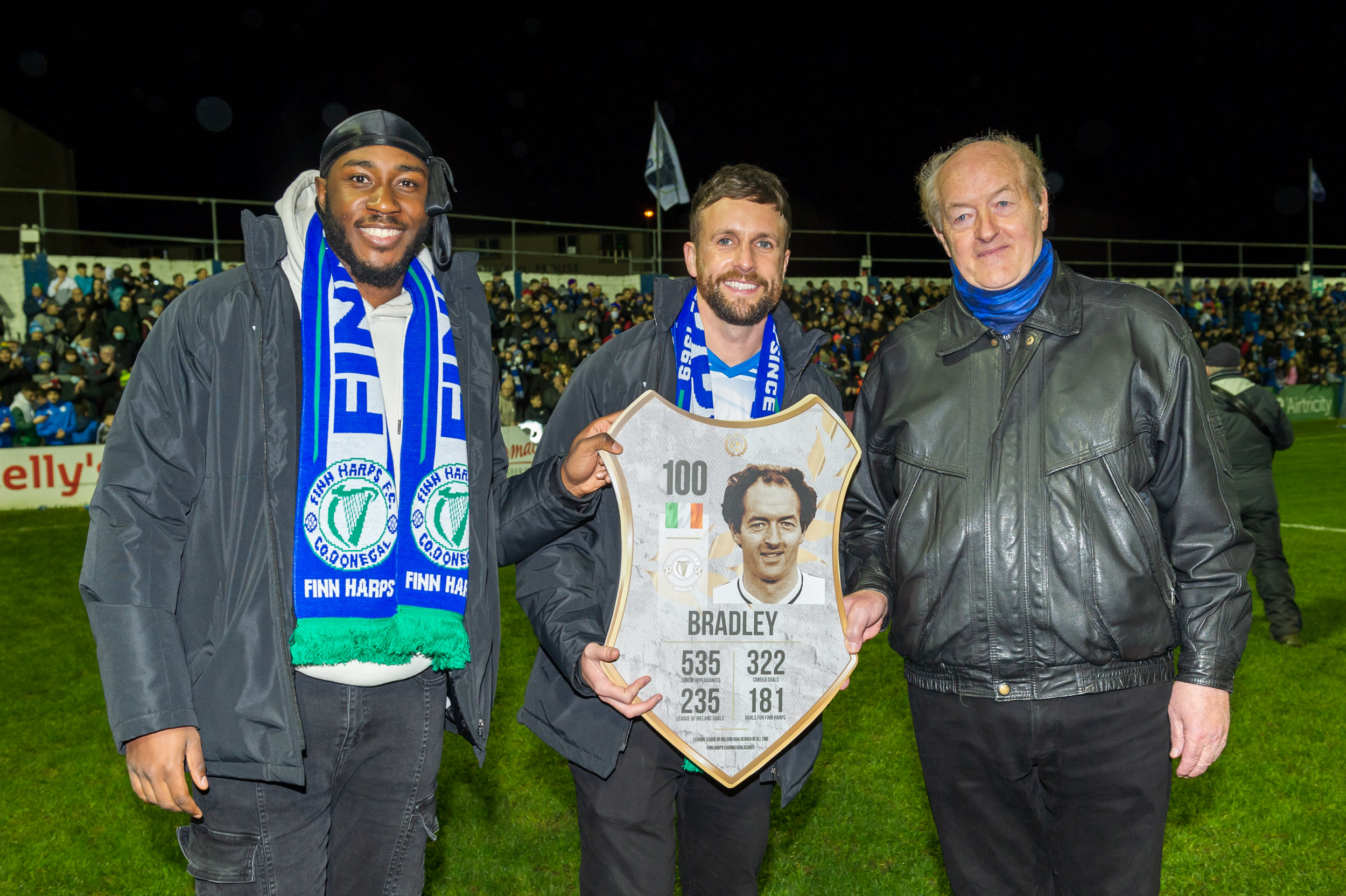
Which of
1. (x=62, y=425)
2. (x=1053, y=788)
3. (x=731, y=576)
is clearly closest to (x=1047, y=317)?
(x=731, y=576)

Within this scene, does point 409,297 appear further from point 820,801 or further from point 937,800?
point 820,801

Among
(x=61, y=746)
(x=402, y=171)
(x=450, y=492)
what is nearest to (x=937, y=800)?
(x=450, y=492)

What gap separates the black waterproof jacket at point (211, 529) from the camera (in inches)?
80.1

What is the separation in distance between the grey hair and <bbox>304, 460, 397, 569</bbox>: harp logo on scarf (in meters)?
1.52

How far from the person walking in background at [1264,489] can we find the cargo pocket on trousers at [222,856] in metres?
6.81

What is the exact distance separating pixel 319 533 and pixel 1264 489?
22.8 feet

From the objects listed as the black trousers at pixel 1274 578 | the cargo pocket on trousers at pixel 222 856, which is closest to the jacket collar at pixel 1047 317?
the cargo pocket on trousers at pixel 222 856

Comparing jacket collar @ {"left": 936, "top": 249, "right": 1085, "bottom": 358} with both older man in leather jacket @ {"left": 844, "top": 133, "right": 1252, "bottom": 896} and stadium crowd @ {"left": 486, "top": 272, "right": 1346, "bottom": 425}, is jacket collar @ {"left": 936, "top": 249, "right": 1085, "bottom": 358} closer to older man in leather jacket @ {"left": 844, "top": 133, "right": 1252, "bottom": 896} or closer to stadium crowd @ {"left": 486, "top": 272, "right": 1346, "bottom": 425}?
older man in leather jacket @ {"left": 844, "top": 133, "right": 1252, "bottom": 896}

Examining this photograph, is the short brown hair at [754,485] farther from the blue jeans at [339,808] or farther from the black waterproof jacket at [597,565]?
the blue jeans at [339,808]

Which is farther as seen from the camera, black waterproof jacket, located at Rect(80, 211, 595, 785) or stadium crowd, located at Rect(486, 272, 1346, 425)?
stadium crowd, located at Rect(486, 272, 1346, 425)

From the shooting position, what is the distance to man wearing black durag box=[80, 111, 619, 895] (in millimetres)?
2074

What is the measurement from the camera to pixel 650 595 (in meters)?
2.42

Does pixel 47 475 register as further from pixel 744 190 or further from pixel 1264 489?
pixel 1264 489

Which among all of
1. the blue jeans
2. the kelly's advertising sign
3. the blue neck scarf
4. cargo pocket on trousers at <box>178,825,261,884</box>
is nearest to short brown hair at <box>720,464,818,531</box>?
the blue neck scarf
